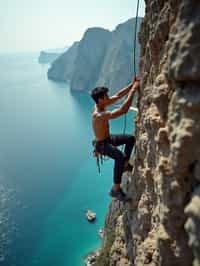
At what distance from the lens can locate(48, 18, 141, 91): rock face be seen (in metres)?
93.8

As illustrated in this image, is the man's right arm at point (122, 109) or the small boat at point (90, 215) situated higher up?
the man's right arm at point (122, 109)

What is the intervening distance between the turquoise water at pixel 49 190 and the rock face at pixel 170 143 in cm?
1992

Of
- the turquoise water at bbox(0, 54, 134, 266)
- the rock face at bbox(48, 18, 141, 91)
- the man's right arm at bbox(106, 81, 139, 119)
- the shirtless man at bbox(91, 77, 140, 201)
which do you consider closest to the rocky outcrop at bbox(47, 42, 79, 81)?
the rock face at bbox(48, 18, 141, 91)

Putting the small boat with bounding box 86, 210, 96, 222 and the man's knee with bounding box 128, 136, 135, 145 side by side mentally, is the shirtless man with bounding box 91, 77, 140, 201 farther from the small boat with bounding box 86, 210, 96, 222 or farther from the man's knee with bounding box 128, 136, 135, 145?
the small boat with bounding box 86, 210, 96, 222

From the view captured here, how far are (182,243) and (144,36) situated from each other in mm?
5029

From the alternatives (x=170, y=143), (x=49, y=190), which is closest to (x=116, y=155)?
(x=170, y=143)

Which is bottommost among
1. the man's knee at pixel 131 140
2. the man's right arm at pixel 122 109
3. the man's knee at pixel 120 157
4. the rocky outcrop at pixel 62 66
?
the man's knee at pixel 120 157

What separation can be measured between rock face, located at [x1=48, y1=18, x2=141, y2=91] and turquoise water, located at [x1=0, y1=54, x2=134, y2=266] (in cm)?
3358

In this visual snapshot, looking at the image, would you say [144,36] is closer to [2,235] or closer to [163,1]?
[163,1]

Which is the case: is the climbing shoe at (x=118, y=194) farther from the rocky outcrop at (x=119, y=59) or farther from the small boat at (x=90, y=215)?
the rocky outcrop at (x=119, y=59)

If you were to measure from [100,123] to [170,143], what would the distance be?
2320mm

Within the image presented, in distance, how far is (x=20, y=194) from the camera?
1314 inches

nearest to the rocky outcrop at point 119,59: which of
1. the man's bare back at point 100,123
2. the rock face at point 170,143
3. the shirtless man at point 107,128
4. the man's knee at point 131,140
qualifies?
the man's knee at point 131,140

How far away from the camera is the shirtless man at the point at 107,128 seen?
613 centimetres
